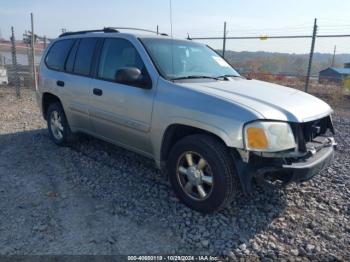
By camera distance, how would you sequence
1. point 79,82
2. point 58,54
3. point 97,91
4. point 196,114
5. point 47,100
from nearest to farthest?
point 196,114, point 97,91, point 79,82, point 58,54, point 47,100

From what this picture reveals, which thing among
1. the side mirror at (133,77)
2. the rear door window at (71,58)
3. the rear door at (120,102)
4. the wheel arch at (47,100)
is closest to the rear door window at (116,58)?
the rear door at (120,102)

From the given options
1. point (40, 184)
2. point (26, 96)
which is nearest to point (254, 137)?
point (40, 184)

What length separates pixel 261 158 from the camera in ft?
10.3

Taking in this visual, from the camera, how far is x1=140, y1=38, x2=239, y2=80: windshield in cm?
399

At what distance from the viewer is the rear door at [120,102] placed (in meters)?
3.98

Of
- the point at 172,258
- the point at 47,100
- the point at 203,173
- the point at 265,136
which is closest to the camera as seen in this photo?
the point at 172,258

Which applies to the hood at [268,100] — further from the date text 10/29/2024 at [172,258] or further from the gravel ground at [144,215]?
the date text 10/29/2024 at [172,258]

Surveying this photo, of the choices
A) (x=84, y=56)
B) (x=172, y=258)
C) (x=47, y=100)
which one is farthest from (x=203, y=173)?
(x=47, y=100)

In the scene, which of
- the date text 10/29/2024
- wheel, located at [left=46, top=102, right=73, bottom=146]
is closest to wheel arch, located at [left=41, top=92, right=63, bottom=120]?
wheel, located at [left=46, top=102, right=73, bottom=146]

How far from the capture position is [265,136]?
120 inches

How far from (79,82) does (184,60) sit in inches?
64.0

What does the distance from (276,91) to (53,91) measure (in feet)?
11.6

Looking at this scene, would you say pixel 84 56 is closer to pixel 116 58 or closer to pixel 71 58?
pixel 71 58

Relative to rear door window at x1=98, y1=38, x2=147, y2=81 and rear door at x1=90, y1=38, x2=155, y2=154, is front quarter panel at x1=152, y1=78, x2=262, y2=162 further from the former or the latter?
rear door window at x1=98, y1=38, x2=147, y2=81
